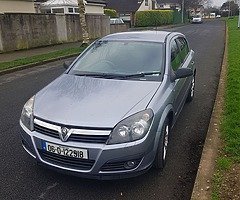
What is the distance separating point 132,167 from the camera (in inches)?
116

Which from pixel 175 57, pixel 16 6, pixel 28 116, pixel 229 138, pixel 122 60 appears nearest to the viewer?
pixel 28 116

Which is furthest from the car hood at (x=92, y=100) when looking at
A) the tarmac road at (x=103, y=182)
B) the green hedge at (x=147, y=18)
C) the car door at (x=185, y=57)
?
the green hedge at (x=147, y=18)

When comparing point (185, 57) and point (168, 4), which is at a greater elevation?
point (168, 4)

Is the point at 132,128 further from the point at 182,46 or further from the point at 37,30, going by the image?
the point at 37,30

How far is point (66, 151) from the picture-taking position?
9.37 feet

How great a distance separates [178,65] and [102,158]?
236 centimetres

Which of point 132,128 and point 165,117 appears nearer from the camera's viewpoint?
point 132,128

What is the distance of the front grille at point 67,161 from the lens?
113 inches

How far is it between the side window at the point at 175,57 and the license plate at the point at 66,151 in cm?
199

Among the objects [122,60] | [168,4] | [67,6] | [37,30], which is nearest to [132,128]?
[122,60]

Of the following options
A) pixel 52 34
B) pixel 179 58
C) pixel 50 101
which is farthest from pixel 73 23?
pixel 50 101

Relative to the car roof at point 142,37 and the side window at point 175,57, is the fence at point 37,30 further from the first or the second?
the side window at point 175,57

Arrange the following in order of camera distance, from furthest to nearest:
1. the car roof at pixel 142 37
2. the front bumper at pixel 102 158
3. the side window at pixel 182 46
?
the side window at pixel 182 46
the car roof at pixel 142 37
the front bumper at pixel 102 158

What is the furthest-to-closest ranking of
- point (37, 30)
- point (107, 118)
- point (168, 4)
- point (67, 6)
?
1. point (168, 4)
2. point (67, 6)
3. point (37, 30)
4. point (107, 118)
